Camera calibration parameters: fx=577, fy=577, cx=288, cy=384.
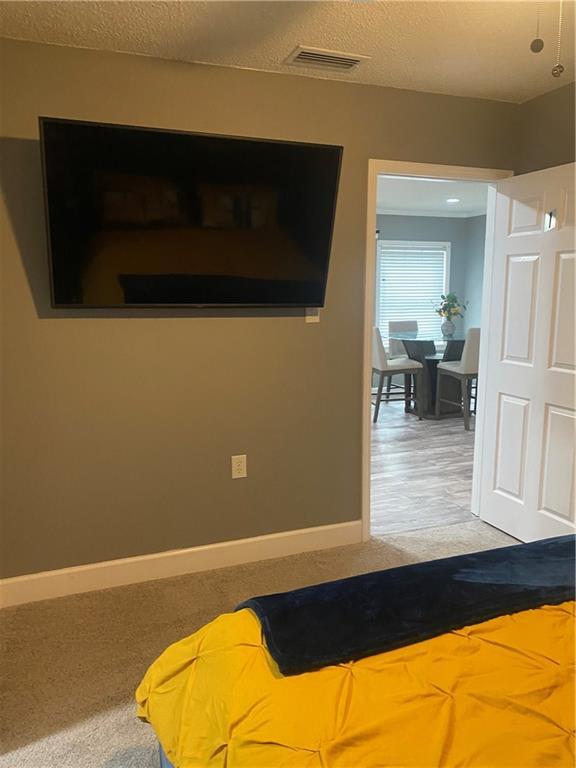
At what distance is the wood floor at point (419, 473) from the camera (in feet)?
11.7

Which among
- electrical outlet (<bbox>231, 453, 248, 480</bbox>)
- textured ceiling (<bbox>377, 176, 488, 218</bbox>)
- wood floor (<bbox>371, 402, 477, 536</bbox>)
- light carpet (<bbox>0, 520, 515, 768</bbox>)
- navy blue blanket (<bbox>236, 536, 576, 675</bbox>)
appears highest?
textured ceiling (<bbox>377, 176, 488, 218</bbox>)

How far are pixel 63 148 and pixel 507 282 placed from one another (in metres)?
2.31

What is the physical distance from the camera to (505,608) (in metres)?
1.46

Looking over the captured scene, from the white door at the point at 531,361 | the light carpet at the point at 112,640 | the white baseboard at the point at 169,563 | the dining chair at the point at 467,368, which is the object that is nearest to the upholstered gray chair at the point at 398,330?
the dining chair at the point at 467,368

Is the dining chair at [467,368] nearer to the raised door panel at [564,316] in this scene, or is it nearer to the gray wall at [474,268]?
the gray wall at [474,268]

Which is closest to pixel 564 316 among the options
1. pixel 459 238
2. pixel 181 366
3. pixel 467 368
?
pixel 181 366

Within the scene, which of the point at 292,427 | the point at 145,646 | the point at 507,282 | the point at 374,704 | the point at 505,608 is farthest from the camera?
the point at 507,282

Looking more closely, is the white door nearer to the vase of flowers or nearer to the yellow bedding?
the yellow bedding

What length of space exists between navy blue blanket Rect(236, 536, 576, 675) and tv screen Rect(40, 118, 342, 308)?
1.50 m

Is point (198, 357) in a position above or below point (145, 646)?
above

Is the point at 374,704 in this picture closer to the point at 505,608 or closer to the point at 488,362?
the point at 505,608

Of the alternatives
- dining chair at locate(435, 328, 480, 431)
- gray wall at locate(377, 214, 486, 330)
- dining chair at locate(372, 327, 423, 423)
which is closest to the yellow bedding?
dining chair at locate(435, 328, 480, 431)

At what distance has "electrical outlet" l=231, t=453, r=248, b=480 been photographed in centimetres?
288

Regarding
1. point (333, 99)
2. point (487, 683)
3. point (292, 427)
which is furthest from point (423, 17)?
point (487, 683)
